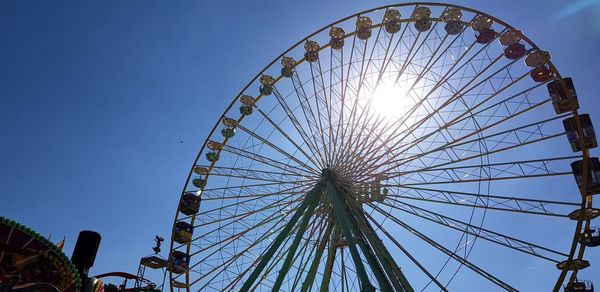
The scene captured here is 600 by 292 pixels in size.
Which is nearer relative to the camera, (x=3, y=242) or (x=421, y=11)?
(x=3, y=242)

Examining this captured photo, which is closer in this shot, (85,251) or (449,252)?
(449,252)

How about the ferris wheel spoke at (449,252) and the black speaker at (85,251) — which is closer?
the ferris wheel spoke at (449,252)

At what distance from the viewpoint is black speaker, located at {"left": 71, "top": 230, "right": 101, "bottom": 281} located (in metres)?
28.3

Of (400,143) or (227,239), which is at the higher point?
(400,143)

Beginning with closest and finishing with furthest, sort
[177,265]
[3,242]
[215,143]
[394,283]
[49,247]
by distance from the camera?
1. [394,283]
2. [3,242]
3. [49,247]
4. [177,265]
5. [215,143]

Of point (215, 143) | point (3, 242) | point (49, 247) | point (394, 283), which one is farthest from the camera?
point (215, 143)

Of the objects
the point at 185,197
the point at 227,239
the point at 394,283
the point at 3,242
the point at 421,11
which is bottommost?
the point at 394,283

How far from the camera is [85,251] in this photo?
28.8 m

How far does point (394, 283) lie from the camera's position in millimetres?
14688

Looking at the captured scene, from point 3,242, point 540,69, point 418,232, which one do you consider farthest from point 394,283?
point 3,242

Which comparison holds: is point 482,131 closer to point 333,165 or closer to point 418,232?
point 418,232

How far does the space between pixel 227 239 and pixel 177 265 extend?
3.07 metres

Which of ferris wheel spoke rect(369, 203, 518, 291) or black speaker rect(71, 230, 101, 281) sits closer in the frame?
ferris wheel spoke rect(369, 203, 518, 291)

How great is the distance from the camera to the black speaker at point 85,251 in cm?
2827
